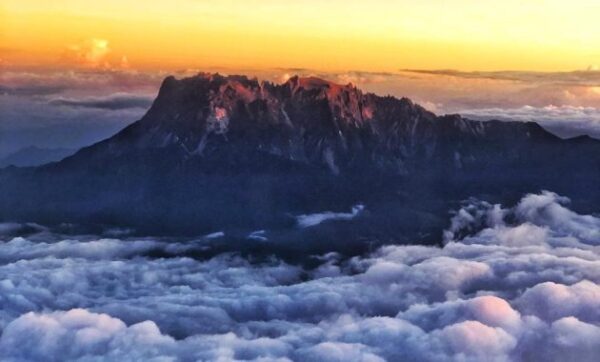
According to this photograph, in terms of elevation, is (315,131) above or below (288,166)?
above

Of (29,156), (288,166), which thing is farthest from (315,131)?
(29,156)

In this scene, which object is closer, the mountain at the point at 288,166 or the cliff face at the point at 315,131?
the mountain at the point at 288,166

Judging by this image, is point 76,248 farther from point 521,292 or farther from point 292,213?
point 521,292

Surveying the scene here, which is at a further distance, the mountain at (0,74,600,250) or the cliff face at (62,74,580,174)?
the cliff face at (62,74,580,174)

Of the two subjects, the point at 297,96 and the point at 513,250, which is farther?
the point at 297,96

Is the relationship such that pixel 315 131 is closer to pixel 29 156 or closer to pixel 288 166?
pixel 288 166

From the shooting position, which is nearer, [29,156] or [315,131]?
[29,156]

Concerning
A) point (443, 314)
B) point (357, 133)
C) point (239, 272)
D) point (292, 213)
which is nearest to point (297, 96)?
point (357, 133)

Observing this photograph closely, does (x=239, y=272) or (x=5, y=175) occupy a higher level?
(x=5, y=175)
